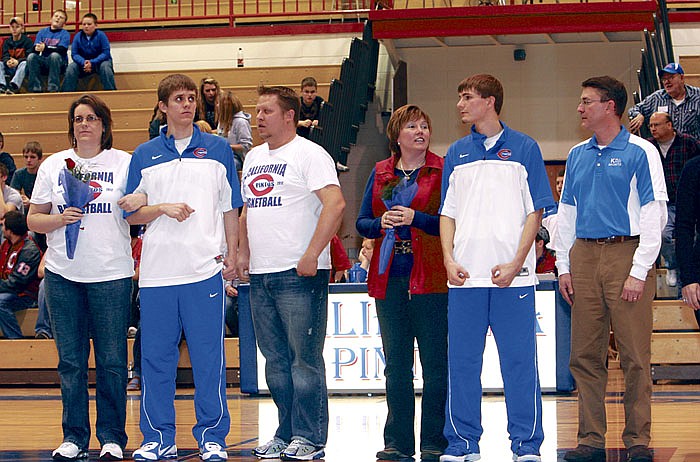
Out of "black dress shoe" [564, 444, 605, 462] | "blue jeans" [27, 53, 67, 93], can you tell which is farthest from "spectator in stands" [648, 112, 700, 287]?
"blue jeans" [27, 53, 67, 93]

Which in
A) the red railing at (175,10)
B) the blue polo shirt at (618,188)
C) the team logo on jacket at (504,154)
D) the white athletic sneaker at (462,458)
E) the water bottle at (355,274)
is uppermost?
the red railing at (175,10)

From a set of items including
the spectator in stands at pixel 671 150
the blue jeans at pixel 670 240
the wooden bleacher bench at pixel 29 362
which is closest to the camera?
the blue jeans at pixel 670 240

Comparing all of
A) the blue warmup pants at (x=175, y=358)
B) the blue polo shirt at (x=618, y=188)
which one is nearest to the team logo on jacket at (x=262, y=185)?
the blue warmup pants at (x=175, y=358)

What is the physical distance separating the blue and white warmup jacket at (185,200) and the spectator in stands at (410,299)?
794 mm

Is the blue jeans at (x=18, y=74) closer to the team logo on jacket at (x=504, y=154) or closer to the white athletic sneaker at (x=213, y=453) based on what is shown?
the white athletic sneaker at (x=213, y=453)

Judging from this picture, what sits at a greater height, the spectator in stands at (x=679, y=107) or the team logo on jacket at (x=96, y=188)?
the spectator in stands at (x=679, y=107)

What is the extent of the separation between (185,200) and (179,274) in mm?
380

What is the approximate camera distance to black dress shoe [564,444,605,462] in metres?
5.25

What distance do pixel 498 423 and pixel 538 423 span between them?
1.90m

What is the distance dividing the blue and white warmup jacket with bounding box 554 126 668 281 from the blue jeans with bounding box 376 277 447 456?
858mm

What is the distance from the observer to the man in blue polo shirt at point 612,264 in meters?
5.29

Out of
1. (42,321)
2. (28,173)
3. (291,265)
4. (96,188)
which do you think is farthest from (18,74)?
(291,265)

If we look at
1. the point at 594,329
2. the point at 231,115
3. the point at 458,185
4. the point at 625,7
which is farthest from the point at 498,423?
the point at 625,7

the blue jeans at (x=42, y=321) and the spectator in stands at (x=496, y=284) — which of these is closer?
the spectator in stands at (x=496, y=284)
